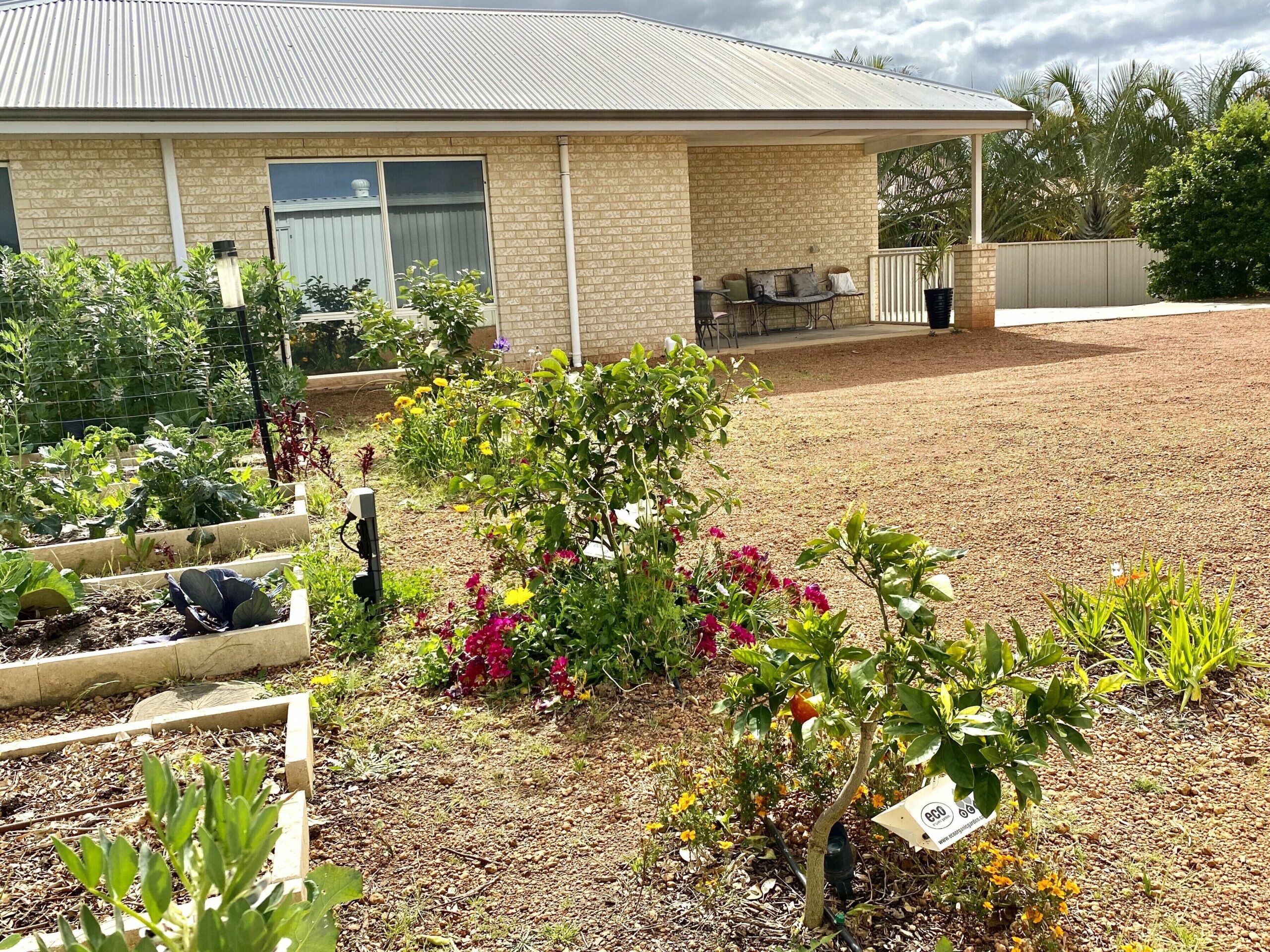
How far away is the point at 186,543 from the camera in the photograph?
4.90 m

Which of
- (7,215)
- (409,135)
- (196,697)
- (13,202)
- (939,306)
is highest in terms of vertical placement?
(409,135)

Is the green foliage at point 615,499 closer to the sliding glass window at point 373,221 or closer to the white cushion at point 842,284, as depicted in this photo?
the sliding glass window at point 373,221

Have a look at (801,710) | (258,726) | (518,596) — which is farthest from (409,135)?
(801,710)

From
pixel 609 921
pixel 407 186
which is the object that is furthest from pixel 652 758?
pixel 407 186

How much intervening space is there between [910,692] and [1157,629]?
92.0 inches

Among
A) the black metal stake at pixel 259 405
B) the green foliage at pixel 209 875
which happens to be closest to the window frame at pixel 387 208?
the black metal stake at pixel 259 405

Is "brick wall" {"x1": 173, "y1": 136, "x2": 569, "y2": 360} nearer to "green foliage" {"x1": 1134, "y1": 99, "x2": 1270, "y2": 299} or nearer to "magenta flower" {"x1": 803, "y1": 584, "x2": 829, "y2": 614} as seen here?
"magenta flower" {"x1": 803, "y1": 584, "x2": 829, "y2": 614}

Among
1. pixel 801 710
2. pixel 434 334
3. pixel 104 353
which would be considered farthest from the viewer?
pixel 434 334

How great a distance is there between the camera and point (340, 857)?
264 centimetres

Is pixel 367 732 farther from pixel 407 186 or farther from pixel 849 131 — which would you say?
pixel 849 131

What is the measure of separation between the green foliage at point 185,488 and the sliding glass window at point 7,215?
247 inches

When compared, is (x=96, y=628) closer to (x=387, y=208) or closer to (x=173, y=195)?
(x=173, y=195)

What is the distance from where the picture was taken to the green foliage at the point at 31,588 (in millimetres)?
3717

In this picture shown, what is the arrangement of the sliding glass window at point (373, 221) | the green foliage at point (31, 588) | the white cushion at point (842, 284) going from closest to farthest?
the green foliage at point (31, 588), the sliding glass window at point (373, 221), the white cushion at point (842, 284)
